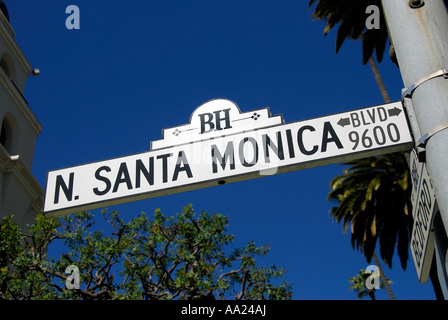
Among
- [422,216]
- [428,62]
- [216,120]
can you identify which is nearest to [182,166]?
[216,120]

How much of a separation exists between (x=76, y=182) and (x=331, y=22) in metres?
25.1

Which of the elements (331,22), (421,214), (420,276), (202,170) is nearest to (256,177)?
(202,170)

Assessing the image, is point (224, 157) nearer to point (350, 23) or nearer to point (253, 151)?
point (253, 151)

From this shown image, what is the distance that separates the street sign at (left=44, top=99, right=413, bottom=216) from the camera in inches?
131

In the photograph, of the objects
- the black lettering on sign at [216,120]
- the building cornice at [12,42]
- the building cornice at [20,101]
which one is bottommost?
the black lettering on sign at [216,120]

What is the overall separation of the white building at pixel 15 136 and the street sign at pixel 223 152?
2391cm

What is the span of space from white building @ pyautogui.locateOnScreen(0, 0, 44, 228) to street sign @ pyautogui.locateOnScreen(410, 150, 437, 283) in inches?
955

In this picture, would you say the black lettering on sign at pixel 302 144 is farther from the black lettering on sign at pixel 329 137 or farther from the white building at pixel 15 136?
the white building at pixel 15 136

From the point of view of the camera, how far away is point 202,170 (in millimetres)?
3410

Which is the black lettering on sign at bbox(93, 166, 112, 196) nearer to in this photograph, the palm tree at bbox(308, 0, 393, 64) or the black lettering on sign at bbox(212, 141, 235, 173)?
the black lettering on sign at bbox(212, 141, 235, 173)

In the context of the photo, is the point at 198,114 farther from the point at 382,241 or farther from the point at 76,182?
the point at 382,241

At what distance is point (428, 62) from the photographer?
8.45 ft

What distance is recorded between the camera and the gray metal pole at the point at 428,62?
2359 millimetres

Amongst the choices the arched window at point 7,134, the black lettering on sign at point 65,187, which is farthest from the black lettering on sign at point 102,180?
the arched window at point 7,134
